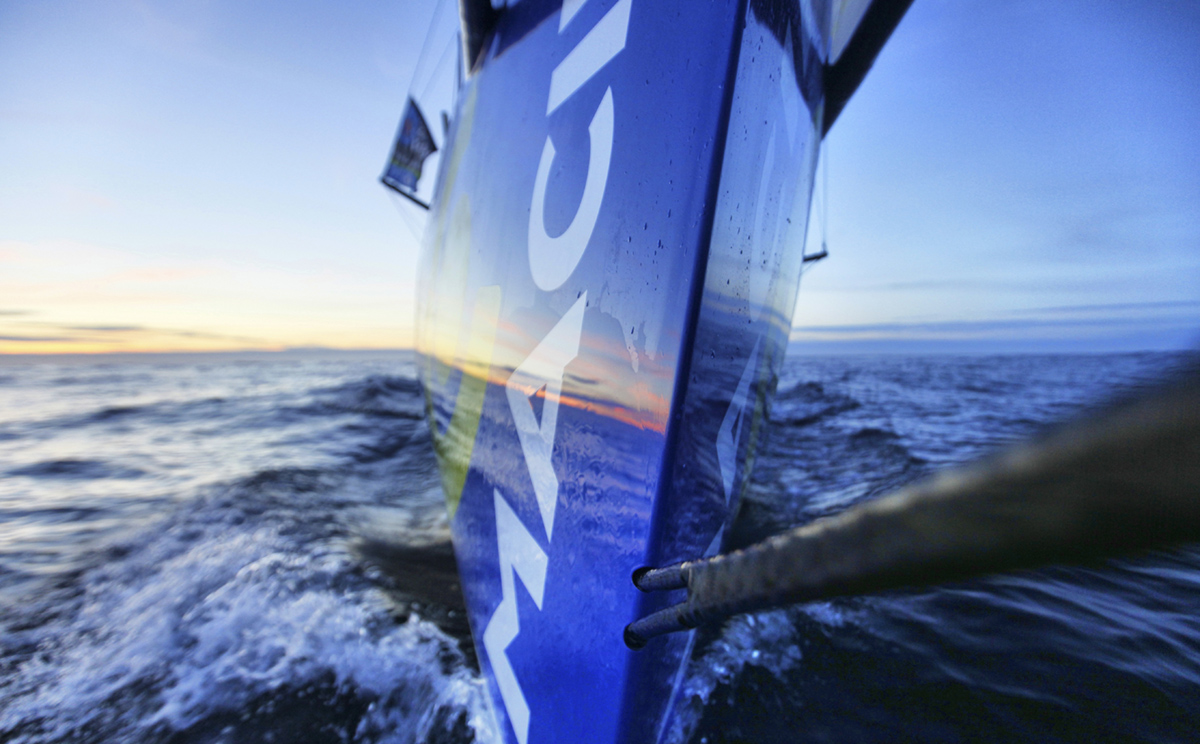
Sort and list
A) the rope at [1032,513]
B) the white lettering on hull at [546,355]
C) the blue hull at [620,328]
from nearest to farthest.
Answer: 1. the rope at [1032,513]
2. the blue hull at [620,328]
3. the white lettering on hull at [546,355]

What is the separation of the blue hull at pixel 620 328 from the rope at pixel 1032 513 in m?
0.57

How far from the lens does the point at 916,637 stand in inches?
77.3

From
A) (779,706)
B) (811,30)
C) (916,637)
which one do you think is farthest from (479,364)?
(916,637)

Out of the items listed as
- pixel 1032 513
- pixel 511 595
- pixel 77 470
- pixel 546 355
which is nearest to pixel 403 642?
pixel 511 595

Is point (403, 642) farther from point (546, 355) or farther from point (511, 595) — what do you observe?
point (546, 355)

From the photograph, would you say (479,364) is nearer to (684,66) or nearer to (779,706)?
(684,66)

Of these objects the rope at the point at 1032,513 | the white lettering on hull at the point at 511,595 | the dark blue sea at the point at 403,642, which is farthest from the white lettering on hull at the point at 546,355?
the rope at the point at 1032,513

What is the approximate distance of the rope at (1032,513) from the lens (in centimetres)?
25

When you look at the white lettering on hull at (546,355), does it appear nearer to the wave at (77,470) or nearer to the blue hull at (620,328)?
the blue hull at (620,328)

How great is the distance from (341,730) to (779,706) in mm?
1476

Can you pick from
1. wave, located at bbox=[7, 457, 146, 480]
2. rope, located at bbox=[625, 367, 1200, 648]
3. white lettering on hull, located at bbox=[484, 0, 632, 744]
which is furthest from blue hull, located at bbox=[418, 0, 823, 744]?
wave, located at bbox=[7, 457, 146, 480]

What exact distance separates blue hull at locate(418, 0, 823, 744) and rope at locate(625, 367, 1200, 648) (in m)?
0.57

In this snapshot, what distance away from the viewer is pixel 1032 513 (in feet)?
1.08

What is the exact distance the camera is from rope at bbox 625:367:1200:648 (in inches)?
9.9
